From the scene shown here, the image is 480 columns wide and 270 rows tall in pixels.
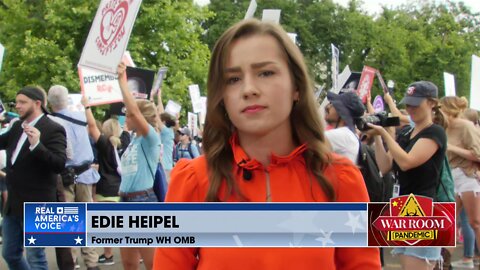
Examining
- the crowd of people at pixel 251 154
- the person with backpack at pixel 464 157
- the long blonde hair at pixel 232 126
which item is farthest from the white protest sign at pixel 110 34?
the long blonde hair at pixel 232 126

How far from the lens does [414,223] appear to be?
7.96ft

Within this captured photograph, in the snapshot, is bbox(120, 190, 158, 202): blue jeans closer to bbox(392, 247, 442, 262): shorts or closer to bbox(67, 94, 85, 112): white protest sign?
bbox(392, 247, 442, 262): shorts

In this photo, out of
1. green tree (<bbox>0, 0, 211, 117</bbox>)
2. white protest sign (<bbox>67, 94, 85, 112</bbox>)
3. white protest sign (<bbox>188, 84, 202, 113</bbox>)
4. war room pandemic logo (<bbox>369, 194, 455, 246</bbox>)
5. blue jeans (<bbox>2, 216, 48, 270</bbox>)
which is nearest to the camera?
war room pandemic logo (<bbox>369, 194, 455, 246</bbox>)

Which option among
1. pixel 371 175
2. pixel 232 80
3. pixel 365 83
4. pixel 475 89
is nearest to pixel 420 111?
pixel 371 175

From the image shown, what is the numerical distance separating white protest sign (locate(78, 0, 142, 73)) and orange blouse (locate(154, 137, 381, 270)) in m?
4.08

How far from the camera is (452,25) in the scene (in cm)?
4991

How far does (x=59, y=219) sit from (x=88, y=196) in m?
6.32

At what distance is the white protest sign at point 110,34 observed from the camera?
20.3 feet

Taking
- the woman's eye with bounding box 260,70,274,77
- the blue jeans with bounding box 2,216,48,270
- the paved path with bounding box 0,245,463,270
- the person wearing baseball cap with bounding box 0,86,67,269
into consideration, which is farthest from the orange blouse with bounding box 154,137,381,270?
the paved path with bounding box 0,245,463,270

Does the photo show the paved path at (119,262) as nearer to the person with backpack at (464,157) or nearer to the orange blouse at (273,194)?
the person with backpack at (464,157)

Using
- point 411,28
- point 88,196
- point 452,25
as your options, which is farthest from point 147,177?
point 411,28

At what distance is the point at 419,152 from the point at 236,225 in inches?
134

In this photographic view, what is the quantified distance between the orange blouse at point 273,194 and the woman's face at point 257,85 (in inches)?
4.7

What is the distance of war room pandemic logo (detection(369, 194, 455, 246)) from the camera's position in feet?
7.54
